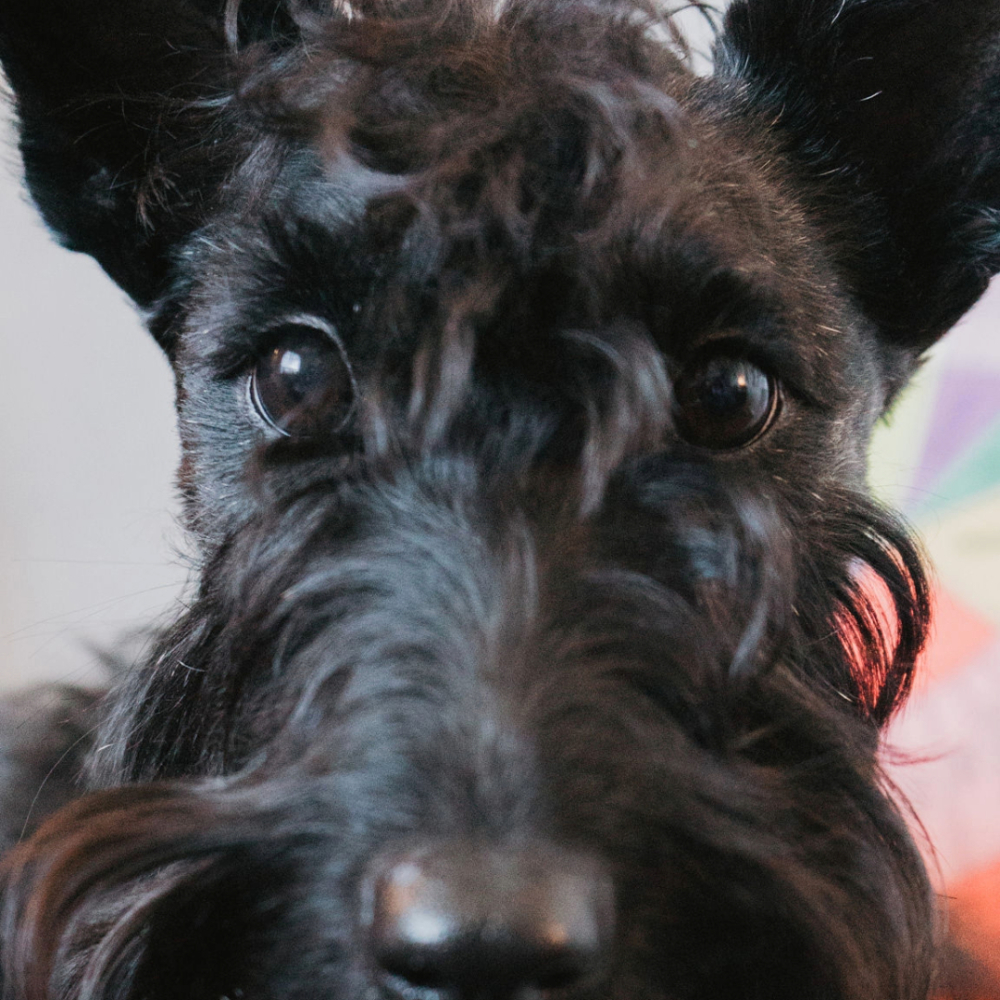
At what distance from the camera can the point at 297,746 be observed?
114cm

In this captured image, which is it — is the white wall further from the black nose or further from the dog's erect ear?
the black nose

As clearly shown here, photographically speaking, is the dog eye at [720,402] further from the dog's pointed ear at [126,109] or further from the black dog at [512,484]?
the dog's pointed ear at [126,109]

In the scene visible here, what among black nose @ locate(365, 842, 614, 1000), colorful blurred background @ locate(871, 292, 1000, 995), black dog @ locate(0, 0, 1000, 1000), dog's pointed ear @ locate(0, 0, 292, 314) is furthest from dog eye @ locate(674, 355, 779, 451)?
colorful blurred background @ locate(871, 292, 1000, 995)

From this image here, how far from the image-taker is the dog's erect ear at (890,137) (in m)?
1.77

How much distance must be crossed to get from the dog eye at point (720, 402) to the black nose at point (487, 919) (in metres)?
0.73

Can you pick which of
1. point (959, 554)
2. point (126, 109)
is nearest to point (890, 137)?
point (126, 109)

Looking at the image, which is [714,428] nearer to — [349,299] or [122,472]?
[349,299]

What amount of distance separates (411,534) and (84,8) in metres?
1.07

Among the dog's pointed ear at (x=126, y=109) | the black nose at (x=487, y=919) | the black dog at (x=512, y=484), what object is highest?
the dog's pointed ear at (x=126, y=109)

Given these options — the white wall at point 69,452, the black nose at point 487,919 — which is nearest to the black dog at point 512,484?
the black nose at point 487,919

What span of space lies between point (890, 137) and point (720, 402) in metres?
0.81

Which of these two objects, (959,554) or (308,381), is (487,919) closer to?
(308,381)

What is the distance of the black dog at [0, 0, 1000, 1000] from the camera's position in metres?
0.98

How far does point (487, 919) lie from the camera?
0.87 metres
